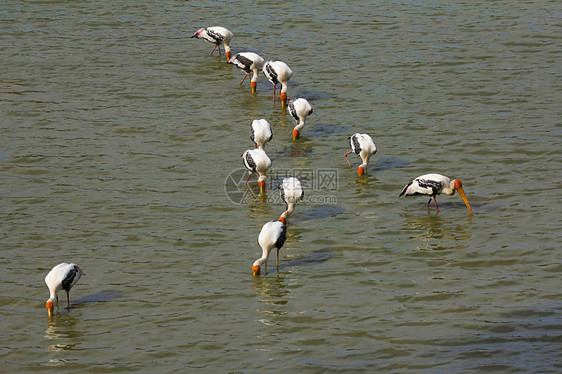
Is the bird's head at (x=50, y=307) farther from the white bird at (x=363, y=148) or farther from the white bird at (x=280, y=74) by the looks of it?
the white bird at (x=280, y=74)

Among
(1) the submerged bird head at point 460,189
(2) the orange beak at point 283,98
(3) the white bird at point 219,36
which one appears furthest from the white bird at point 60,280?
(3) the white bird at point 219,36

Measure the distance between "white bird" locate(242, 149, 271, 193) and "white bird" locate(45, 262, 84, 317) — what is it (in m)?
4.75

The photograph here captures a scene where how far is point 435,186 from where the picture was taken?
48.2 feet

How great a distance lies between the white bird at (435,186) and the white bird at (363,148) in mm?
1698

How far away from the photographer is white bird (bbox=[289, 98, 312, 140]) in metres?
18.3

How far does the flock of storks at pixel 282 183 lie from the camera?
12.1 meters

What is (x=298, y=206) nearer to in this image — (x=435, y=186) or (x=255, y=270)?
(x=435, y=186)

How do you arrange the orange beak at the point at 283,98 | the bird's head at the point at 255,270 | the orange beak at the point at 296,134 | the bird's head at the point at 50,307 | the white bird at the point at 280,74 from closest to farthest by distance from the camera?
1. the bird's head at the point at 50,307
2. the bird's head at the point at 255,270
3. the orange beak at the point at 296,134
4. the white bird at the point at 280,74
5. the orange beak at the point at 283,98

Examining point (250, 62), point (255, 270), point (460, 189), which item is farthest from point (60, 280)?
point (250, 62)

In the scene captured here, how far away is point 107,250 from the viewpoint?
45.3ft

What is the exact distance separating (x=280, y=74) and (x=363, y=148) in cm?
455

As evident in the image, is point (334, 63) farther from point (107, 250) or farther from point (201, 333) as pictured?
point (201, 333)

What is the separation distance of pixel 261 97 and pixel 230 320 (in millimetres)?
10541

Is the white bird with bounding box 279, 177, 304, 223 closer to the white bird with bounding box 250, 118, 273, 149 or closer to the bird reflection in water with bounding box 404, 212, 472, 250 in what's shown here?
the bird reflection in water with bounding box 404, 212, 472, 250
